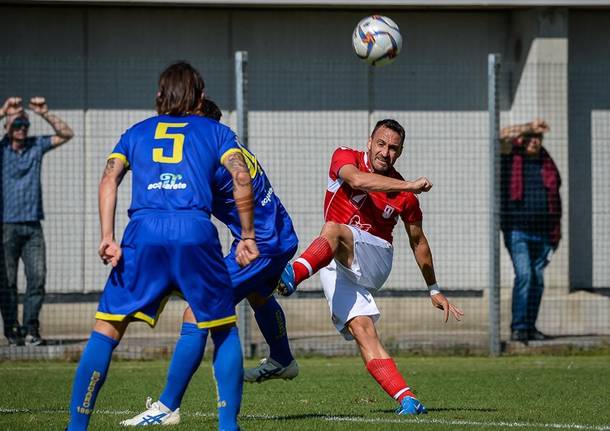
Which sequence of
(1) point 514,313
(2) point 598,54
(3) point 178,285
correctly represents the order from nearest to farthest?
(3) point 178,285, (1) point 514,313, (2) point 598,54

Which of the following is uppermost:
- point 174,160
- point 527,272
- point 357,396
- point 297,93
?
point 297,93

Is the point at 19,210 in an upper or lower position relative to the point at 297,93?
lower

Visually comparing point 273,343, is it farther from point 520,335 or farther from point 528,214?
point 528,214

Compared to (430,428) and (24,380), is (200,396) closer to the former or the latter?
(24,380)

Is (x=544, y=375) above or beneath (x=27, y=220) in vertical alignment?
beneath

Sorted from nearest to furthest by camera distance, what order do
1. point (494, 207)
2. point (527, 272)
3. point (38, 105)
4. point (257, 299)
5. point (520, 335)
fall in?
point (257, 299) < point (38, 105) < point (494, 207) < point (520, 335) < point (527, 272)

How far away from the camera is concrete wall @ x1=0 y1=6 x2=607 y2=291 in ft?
46.9

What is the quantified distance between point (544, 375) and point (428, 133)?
4.57 meters

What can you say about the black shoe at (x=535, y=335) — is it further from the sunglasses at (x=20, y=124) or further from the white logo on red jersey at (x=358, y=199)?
the sunglasses at (x=20, y=124)

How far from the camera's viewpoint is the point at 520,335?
44.1 feet

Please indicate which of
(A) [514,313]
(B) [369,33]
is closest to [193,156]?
(B) [369,33]

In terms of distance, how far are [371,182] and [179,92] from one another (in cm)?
215

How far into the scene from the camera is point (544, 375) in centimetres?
1112

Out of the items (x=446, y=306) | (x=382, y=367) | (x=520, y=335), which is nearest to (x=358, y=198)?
(x=446, y=306)
